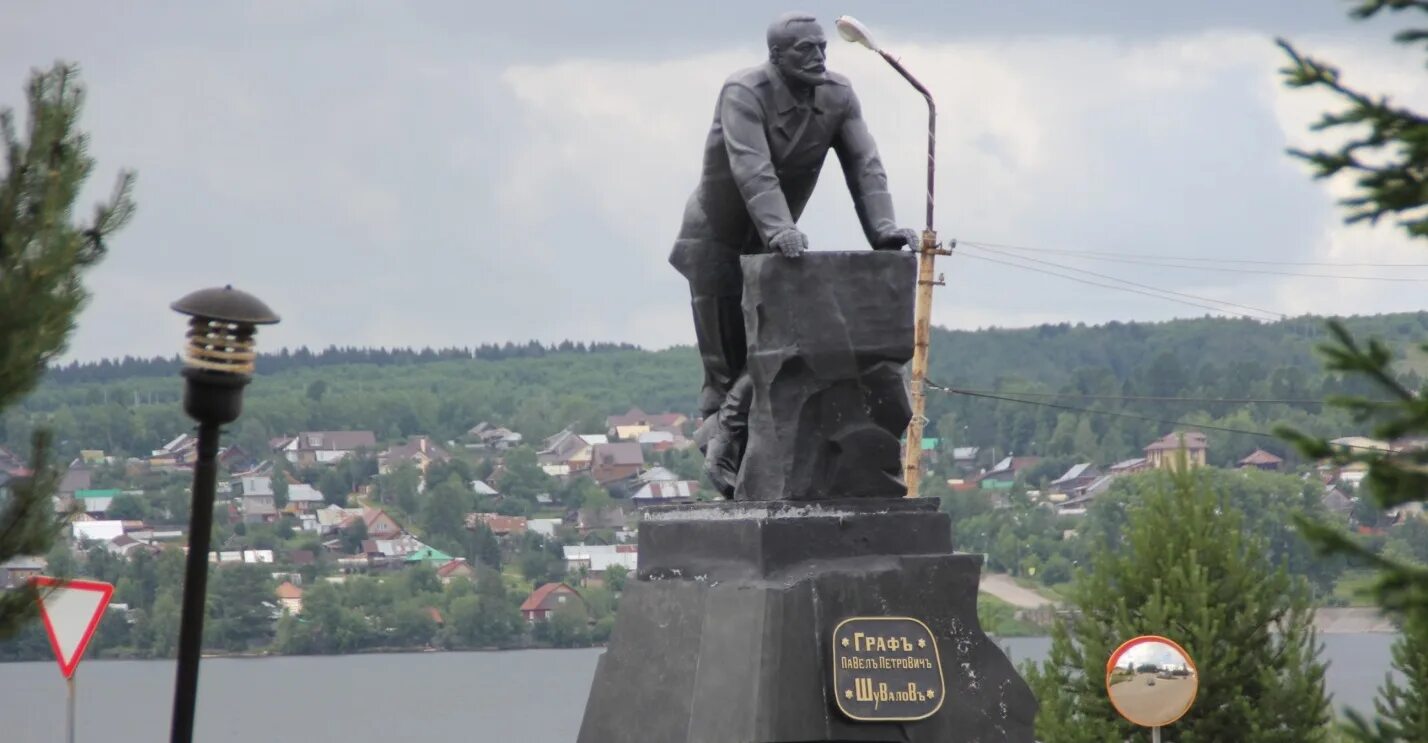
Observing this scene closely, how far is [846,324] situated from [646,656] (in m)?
1.58

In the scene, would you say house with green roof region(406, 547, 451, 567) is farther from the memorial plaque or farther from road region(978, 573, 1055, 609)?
the memorial plaque

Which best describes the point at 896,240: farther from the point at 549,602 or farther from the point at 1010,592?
the point at 549,602

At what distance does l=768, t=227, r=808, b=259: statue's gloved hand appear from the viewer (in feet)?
35.0

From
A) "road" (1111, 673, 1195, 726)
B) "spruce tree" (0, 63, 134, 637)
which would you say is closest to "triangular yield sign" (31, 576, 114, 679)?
"spruce tree" (0, 63, 134, 637)

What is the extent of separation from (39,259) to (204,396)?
5.80ft

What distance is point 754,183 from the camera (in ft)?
36.1

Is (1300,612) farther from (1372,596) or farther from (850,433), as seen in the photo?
(1372,596)

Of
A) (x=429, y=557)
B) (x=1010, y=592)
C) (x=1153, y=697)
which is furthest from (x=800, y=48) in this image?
(x=429, y=557)

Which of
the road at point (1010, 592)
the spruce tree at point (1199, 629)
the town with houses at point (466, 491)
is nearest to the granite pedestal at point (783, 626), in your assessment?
the spruce tree at point (1199, 629)

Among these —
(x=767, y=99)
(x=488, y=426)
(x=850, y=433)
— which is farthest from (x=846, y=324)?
(x=488, y=426)

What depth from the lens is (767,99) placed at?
36.9ft

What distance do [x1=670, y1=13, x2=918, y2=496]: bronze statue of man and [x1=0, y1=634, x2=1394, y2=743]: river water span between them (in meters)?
29.4

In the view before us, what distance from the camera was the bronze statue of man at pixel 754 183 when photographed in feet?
36.6

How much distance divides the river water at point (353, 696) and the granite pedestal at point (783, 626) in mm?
29820
